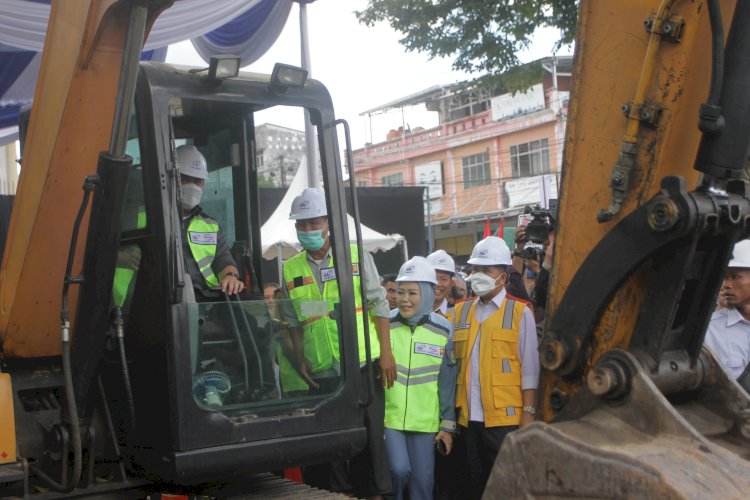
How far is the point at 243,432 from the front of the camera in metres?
3.52

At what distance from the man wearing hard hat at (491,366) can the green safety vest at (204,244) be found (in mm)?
1884

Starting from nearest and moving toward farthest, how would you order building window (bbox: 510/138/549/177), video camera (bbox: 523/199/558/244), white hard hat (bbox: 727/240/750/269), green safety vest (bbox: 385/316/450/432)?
1. white hard hat (bbox: 727/240/750/269)
2. green safety vest (bbox: 385/316/450/432)
3. video camera (bbox: 523/199/558/244)
4. building window (bbox: 510/138/549/177)

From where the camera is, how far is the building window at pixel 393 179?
39.7 m

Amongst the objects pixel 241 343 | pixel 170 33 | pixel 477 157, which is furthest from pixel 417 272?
pixel 477 157

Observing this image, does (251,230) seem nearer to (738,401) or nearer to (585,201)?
(585,201)

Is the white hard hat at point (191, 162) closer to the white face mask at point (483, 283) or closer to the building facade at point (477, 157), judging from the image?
the white face mask at point (483, 283)

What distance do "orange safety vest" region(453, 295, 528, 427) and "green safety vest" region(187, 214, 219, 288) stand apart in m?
1.87

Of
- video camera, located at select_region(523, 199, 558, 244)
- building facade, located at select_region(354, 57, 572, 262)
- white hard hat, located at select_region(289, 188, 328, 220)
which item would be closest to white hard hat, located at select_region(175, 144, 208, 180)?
white hard hat, located at select_region(289, 188, 328, 220)

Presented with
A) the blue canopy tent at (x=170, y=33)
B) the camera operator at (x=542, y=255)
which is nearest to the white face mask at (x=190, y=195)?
the camera operator at (x=542, y=255)

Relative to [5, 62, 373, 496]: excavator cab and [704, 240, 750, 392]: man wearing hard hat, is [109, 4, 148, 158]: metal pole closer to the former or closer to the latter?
[5, 62, 373, 496]: excavator cab

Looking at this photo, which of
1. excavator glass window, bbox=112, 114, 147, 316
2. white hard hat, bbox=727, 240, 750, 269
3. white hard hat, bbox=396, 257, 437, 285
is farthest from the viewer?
white hard hat, bbox=396, 257, 437, 285

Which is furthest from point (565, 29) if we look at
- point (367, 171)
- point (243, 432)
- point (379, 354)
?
point (367, 171)

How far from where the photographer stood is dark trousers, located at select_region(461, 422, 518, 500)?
203 inches

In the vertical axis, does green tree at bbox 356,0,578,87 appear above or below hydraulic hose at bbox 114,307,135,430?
above
